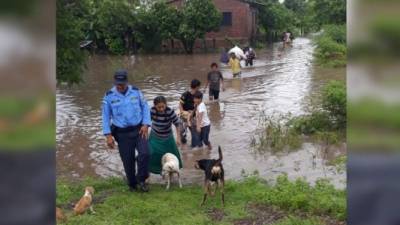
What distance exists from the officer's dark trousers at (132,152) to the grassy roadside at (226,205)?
22 cm

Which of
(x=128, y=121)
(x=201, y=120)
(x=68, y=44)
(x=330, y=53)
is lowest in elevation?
(x=201, y=120)

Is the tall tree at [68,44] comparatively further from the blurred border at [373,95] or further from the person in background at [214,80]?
the blurred border at [373,95]

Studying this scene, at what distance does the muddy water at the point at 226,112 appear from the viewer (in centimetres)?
780

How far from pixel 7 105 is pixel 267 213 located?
424cm

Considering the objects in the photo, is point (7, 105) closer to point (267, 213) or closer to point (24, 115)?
point (24, 115)

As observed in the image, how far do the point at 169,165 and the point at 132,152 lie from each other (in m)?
0.54

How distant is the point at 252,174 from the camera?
7.24 metres

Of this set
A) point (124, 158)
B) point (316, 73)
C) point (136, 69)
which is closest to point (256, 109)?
point (124, 158)

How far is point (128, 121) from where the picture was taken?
6016 millimetres

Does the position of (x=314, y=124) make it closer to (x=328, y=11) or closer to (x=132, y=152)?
(x=132, y=152)

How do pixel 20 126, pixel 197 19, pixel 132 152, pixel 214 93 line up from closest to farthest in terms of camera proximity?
pixel 20 126
pixel 132 152
pixel 214 93
pixel 197 19

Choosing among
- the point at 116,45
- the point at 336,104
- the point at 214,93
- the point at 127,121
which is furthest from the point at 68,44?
the point at 116,45

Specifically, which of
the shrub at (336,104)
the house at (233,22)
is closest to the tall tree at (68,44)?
the shrub at (336,104)

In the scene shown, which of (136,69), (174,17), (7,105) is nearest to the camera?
(7,105)
